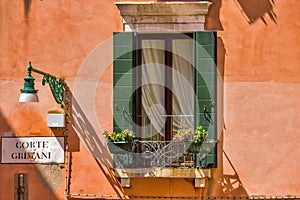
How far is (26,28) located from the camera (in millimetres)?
8750

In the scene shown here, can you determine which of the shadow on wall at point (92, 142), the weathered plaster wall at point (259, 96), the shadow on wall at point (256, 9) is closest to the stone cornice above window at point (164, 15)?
the weathered plaster wall at point (259, 96)

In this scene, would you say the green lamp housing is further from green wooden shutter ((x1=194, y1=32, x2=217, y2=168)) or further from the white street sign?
green wooden shutter ((x1=194, y1=32, x2=217, y2=168))

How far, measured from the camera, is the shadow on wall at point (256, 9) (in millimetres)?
8461

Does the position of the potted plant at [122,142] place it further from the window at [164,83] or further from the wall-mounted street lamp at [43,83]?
the wall-mounted street lamp at [43,83]

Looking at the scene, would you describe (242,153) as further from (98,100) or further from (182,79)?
(98,100)

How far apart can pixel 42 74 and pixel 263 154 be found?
314 cm

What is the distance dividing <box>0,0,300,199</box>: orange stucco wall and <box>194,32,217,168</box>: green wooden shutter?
164 mm

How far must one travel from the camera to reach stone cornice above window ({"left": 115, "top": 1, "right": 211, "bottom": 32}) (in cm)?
841

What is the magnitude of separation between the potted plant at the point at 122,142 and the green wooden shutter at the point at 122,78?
8.8 inches

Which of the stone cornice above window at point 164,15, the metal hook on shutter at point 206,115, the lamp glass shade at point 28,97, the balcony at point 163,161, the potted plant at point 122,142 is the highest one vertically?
the stone cornice above window at point 164,15

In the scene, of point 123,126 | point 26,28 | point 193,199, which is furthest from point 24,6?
point 193,199

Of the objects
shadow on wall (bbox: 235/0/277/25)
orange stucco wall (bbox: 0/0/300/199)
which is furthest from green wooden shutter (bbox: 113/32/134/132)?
shadow on wall (bbox: 235/0/277/25)

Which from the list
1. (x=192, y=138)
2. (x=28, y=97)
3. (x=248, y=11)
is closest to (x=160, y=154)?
(x=192, y=138)

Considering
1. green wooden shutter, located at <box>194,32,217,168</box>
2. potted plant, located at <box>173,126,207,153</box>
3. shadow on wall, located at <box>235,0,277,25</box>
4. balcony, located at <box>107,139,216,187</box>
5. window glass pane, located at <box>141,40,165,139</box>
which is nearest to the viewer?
potted plant, located at <box>173,126,207,153</box>
